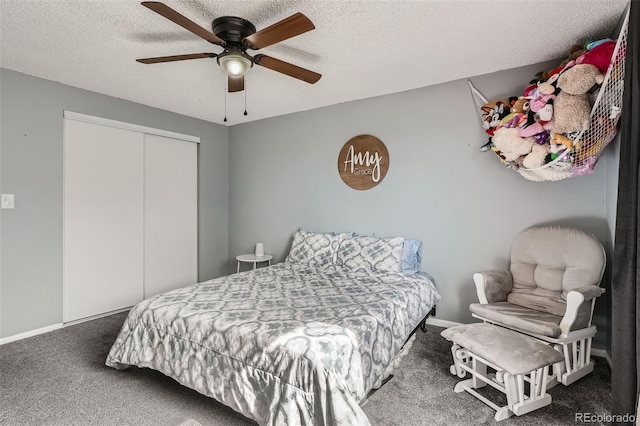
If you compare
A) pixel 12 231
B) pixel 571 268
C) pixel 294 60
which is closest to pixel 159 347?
pixel 12 231

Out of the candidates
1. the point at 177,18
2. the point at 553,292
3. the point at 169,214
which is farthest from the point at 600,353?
the point at 169,214

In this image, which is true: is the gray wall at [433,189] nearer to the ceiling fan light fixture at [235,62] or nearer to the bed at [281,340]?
the bed at [281,340]

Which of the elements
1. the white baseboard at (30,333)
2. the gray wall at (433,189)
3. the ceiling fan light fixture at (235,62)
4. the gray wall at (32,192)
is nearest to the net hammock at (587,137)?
the gray wall at (433,189)

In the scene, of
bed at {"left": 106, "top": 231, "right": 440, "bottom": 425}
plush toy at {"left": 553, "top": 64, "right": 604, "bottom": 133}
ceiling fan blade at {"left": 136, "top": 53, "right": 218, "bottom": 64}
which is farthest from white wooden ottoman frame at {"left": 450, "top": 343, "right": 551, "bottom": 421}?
ceiling fan blade at {"left": 136, "top": 53, "right": 218, "bottom": 64}

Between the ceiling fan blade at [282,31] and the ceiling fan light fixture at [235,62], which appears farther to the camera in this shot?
the ceiling fan light fixture at [235,62]

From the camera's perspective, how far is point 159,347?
2008 millimetres

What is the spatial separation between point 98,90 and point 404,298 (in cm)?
363

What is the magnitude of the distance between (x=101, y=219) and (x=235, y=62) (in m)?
2.54

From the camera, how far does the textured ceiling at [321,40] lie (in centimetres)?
195

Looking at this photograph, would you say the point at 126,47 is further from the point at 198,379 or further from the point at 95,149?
the point at 198,379

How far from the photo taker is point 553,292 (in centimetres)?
238

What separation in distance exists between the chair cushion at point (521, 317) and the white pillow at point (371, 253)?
82 cm

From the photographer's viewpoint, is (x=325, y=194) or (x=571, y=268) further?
(x=325, y=194)

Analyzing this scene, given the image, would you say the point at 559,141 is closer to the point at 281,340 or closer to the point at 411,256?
the point at 411,256
